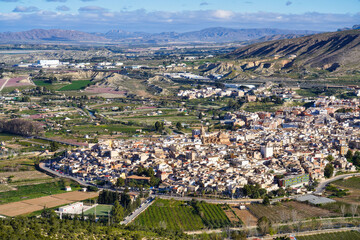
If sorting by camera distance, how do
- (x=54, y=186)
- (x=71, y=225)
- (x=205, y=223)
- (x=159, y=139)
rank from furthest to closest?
(x=159, y=139), (x=54, y=186), (x=205, y=223), (x=71, y=225)

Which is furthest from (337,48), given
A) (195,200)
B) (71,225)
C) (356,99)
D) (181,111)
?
(71,225)

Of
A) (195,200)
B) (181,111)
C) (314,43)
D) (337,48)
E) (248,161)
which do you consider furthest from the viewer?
(314,43)

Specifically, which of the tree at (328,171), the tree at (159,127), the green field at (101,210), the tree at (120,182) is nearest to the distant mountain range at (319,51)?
the tree at (159,127)

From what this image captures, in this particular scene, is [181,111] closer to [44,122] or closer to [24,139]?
[44,122]

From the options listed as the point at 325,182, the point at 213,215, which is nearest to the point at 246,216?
the point at 213,215

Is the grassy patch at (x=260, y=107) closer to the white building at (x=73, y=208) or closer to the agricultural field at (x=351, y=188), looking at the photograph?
the agricultural field at (x=351, y=188)

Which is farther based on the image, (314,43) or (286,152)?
(314,43)

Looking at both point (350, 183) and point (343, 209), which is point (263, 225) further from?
point (350, 183)
